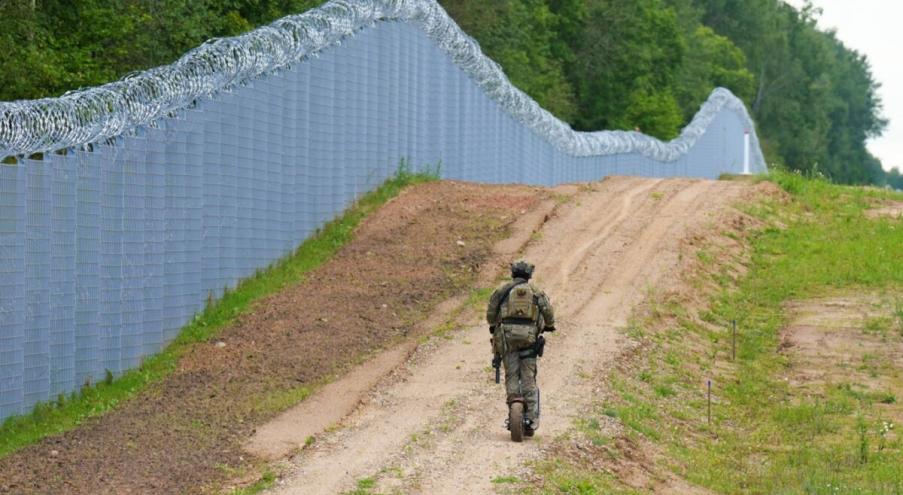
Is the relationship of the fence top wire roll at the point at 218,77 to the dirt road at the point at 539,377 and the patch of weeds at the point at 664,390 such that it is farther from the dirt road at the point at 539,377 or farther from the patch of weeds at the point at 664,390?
the patch of weeds at the point at 664,390

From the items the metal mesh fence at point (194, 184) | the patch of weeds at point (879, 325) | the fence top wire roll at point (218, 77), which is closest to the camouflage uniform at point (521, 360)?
the metal mesh fence at point (194, 184)

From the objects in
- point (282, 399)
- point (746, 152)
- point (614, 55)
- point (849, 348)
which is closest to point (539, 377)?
point (282, 399)

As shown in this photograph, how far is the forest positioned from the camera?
1035 inches

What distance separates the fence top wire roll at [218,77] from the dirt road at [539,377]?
3966 millimetres

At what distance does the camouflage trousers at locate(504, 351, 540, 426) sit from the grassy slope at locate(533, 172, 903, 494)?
55cm

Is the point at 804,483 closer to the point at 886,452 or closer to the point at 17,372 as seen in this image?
the point at 886,452

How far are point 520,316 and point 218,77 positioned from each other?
7261mm

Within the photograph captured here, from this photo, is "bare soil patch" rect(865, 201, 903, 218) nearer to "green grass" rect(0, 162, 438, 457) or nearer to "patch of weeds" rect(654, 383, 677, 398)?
"green grass" rect(0, 162, 438, 457)

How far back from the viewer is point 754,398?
1805 cm

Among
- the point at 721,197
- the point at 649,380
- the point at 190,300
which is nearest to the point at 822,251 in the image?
the point at 721,197

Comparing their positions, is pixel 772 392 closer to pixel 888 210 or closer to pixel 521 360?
pixel 521 360

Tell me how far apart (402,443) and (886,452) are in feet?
17.0

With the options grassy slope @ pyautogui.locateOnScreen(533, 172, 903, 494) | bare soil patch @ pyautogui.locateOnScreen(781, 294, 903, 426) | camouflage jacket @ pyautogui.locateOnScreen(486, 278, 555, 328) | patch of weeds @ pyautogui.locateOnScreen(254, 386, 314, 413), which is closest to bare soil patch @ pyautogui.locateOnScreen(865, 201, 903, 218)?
grassy slope @ pyautogui.locateOnScreen(533, 172, 903, 494)

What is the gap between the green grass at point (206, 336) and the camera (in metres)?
14.6
